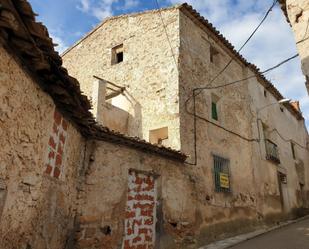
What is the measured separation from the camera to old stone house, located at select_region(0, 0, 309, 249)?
3695 mm

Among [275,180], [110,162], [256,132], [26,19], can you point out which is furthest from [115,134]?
[275,180]

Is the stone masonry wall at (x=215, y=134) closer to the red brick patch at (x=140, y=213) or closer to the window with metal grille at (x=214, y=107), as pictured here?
the window with metal grille at (x=214, y=107)

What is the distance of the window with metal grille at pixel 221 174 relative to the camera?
966 cm

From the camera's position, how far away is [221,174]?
9.91 metres

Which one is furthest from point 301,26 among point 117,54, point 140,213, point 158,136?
point 117,54

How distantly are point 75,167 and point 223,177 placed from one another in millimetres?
5723

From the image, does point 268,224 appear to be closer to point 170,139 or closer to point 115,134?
point 170,139

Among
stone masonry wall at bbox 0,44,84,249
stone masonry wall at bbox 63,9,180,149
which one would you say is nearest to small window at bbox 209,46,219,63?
stone masonry wall at bbox 63,9,180,149

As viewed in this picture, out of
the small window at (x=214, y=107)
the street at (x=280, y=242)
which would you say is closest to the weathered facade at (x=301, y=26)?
the street at (x=280, y=242)

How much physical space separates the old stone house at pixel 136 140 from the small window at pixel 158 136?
0.04 m

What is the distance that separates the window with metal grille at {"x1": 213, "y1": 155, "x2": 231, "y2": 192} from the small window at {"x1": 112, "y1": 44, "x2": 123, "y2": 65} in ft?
17.8

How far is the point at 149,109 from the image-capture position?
9.80 meters

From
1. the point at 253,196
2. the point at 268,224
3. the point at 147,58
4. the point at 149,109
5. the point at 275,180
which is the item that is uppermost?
the point at 147,58

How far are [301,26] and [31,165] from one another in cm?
422
